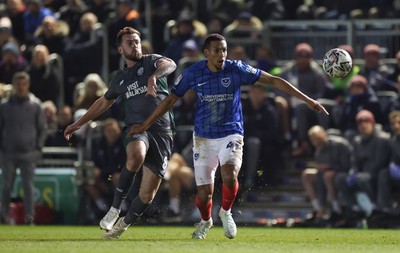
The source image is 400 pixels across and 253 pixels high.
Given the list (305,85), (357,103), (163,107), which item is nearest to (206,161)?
(163,107)

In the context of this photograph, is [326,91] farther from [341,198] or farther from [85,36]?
[85,36]

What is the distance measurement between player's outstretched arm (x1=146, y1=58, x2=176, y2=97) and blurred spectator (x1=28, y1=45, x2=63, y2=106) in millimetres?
9640

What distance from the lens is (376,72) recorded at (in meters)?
24.7

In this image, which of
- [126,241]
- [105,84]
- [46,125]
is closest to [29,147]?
[46,125]

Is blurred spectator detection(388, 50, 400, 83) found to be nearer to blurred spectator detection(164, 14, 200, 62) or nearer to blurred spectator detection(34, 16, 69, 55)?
blurred spectator detection(164, 14, 200, 62)

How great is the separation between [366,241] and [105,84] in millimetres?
10845

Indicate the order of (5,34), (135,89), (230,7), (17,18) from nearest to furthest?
(135,89)
(5,34)
(230,7)
(17,18)

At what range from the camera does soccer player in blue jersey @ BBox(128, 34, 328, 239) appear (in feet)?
56.0

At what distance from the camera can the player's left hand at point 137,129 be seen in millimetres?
17250

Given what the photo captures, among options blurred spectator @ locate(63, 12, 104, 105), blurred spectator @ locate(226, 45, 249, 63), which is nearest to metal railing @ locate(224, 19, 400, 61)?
blurred spectator @ locate(226, 45, 249, 63)

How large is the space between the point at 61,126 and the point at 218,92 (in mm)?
9568

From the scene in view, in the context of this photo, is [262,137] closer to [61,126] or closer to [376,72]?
[376,72]

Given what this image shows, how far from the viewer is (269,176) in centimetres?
2514

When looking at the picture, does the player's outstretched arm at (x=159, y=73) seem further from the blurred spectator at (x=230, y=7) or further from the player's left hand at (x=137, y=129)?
the blurred spectator at (x=230, y=7)
